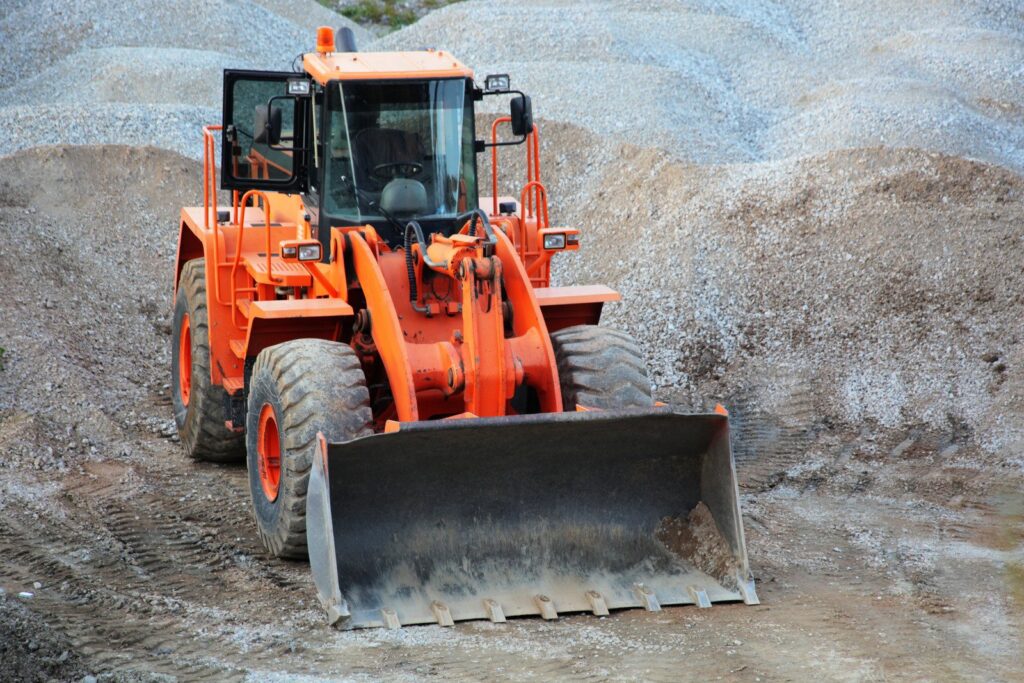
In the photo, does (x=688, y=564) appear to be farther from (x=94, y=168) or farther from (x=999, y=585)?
(x=94, y=168)

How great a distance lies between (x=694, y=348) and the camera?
11.4 meters

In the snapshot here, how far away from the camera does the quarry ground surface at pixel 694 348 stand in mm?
6199

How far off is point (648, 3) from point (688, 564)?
17.8 m

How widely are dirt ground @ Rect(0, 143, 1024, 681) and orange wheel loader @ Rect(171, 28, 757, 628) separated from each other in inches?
11.5

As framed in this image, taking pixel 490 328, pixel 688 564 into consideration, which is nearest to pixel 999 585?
pixel 688 564

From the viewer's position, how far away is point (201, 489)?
864cm

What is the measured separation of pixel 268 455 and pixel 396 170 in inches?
71.4

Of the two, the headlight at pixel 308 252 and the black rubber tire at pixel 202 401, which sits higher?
the headlight at pixel 308 252

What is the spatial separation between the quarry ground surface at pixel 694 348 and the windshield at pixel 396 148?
2144mm

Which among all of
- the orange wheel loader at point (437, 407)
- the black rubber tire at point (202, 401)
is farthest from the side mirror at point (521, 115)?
the black rubber tire at point (202, 401)

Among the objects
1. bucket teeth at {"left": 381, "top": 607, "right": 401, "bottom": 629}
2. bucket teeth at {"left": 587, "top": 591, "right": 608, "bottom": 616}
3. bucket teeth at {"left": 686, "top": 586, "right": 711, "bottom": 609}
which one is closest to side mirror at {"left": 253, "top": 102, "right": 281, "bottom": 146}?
bucket teeth at {"left": 381, "top": 607, "right": 401, "bottom": 629}

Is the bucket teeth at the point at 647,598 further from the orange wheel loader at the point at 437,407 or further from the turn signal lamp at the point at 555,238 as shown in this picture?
the turn signal lamp at the point at 555,238

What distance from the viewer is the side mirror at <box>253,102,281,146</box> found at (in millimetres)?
7387

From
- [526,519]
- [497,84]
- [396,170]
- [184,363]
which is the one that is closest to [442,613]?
[526,519]
